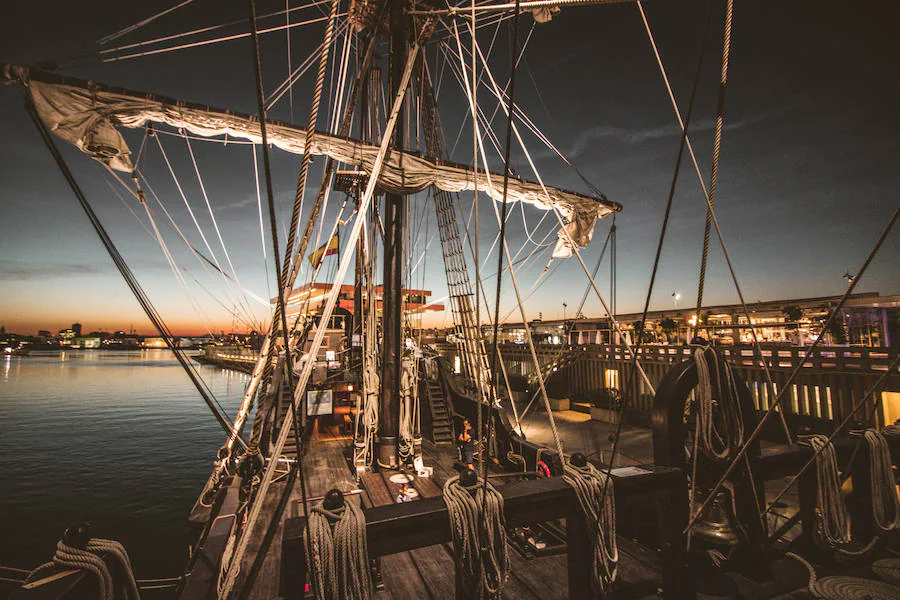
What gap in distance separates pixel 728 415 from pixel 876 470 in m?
1.64

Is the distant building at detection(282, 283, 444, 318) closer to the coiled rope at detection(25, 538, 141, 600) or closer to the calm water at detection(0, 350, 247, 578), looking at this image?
the coiled rope at detection(25, 538, 141, 600)

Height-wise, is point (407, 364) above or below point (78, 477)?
above

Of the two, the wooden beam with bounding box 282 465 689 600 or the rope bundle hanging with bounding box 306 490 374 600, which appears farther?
the wooden beam with bounding box 282 465 689 600

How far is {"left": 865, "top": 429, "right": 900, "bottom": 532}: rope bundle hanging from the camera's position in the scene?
2959 millimetres

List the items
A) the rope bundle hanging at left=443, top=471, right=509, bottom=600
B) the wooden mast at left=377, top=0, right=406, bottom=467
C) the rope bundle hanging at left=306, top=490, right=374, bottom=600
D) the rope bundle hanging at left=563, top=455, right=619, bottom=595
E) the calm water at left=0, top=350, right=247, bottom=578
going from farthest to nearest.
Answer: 1. the calm water at left=0, top=350, right=247, bottom=578
2. the wooden mast at left=377, top=0, right=406, bottom=467
3. the rope bundle hanging at left=563, top=455, right=619, bottom=595
4. the rope bundle hanging at left=443, top=471, right=509, bottom=600
5. the rope bundle hanging at left=306, top=490, right=374, bottom=600

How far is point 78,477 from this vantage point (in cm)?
1205

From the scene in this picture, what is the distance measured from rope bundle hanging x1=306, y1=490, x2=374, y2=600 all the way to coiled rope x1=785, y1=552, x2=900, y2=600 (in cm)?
311

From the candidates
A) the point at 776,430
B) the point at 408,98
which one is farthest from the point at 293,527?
the point at 776,430

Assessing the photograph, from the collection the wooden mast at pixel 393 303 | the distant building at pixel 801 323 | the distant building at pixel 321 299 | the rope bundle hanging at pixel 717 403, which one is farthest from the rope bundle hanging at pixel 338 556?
the distant building at pixel 801 323

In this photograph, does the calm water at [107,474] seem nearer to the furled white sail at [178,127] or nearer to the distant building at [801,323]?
the furled white sail at [178,127]

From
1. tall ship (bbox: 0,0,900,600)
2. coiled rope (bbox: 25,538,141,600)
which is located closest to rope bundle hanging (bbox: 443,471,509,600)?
tall ship (bbox: 0,0,900,600)

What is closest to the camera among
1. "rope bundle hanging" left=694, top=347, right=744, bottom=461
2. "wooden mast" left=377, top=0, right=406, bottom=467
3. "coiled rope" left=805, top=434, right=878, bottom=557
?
"rope bundle hanging" left=694, top=347, right=744, bottom=461

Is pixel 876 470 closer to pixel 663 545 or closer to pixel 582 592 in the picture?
pixel 663 545

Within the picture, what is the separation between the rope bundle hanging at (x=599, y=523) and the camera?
7.08 feet
